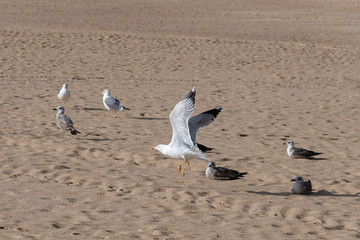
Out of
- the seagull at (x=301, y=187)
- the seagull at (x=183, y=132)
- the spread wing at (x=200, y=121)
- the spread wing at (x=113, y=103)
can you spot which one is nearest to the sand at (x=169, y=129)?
the seagull at (x=301, y=187)

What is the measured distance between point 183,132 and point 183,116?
26 cm

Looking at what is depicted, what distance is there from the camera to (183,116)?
8.14 metres

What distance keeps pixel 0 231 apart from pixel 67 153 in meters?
3.86

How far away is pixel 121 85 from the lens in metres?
18.1

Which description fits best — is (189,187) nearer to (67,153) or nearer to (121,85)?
(67,153)

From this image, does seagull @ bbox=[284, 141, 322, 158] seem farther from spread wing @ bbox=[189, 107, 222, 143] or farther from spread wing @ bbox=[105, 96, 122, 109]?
spread wing @ bbox=[105, 96, 122, 109]

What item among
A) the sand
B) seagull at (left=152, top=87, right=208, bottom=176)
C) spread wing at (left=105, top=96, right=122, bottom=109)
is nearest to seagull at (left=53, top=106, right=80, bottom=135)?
the sand

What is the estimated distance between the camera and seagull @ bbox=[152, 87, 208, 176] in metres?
8.14

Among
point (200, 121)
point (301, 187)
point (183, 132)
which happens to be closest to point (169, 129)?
point (200, 121)

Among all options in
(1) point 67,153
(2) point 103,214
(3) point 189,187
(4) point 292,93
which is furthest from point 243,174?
(4) point 292,93

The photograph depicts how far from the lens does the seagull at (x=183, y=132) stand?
320 inches

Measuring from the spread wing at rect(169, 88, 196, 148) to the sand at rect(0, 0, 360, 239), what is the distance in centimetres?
68

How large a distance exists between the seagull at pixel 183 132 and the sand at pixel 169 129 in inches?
17.7

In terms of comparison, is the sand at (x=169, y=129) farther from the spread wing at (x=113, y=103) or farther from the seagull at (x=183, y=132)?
the seagull at (x=183, y=132)
